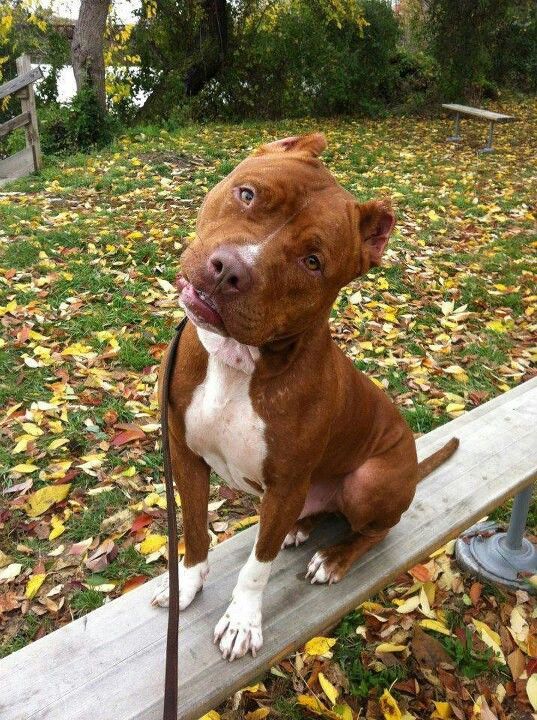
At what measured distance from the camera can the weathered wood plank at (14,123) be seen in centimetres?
861

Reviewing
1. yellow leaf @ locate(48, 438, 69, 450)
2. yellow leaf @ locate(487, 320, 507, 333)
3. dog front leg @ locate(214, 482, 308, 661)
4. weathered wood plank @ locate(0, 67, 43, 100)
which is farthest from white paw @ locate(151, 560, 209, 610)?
weathered wood plank @ locate(0, 67, 43, 100)

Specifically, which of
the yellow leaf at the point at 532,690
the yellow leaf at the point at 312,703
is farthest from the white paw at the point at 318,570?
the yellow leaf at the point at 532,690

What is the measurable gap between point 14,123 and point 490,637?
28.4ft

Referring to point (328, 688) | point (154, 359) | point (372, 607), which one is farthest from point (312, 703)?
point (154, 359)

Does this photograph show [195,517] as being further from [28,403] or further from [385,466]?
[28,403]

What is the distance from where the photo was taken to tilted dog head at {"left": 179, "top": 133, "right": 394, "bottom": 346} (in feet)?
4.86

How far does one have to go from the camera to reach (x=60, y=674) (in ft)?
5.97

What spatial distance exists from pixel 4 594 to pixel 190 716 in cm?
149

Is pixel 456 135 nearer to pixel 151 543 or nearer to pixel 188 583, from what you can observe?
pixel 151 543

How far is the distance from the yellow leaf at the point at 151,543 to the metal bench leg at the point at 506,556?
1477 millimetres

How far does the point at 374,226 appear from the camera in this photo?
1.74 metres

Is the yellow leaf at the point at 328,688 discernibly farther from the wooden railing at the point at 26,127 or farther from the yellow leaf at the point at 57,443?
the wooden railing at the point at 26,127

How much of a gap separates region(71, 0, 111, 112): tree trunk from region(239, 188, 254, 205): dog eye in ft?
34.5

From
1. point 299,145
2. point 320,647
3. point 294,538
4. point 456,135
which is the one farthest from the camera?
point 456,135
